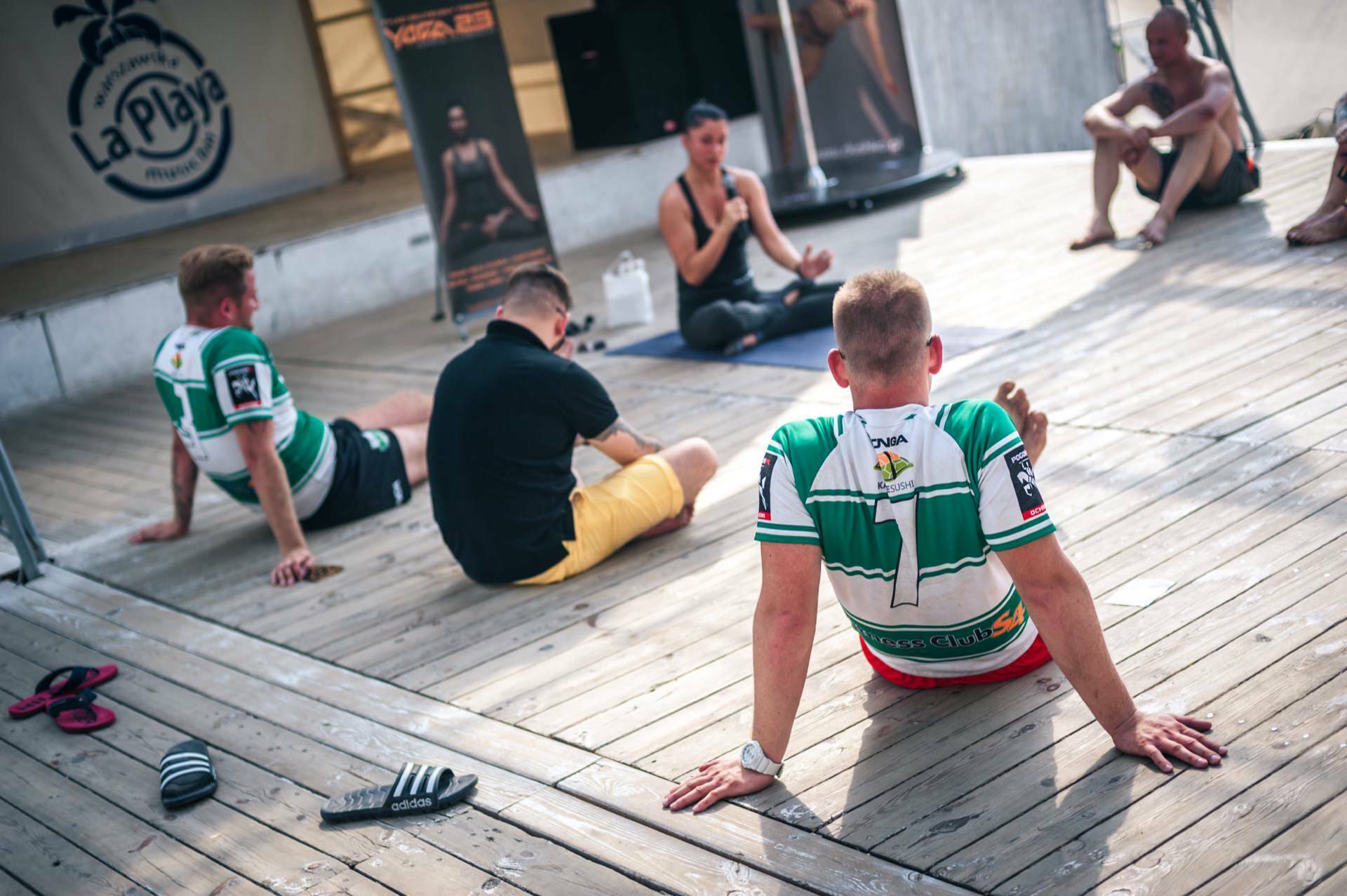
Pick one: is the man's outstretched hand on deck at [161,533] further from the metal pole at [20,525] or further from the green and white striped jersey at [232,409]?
the green and white striped jersey at [232,409]

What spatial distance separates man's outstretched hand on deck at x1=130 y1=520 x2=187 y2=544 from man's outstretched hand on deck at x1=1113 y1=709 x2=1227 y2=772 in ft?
12.2

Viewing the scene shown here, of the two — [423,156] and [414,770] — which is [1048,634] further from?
[423,156]

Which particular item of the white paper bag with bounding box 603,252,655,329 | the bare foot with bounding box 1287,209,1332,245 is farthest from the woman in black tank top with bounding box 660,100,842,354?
the bare foot with bounding box 1287,209,1332,245

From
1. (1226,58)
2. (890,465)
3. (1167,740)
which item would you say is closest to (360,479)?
(890,465)

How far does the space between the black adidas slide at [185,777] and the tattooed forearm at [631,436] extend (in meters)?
1.38

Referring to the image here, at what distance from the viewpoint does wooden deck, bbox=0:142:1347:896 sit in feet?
7.14

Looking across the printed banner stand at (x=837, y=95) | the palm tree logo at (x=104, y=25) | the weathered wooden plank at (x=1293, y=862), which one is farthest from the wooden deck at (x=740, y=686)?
the palm tree logo at (x=104, y=25)

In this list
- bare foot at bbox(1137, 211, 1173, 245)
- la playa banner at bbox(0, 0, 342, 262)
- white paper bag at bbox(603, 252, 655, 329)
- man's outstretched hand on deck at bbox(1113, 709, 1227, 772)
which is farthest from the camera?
la playa banner at bbox(0, 0, 342, 262)

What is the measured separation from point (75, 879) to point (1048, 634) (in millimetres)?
2033

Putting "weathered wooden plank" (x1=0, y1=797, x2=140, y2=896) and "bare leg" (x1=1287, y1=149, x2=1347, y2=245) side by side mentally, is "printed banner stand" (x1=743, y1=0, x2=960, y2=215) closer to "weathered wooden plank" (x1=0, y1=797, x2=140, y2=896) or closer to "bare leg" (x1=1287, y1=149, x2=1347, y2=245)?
"bare leg" (x1=1287, y1=149, x2=1347, y2=245)

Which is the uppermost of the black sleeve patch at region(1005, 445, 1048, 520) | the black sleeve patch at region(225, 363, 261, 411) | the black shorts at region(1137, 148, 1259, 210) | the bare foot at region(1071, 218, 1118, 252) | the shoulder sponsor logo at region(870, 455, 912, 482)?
the black sleeve patch at region(225, 363, 261, 411)

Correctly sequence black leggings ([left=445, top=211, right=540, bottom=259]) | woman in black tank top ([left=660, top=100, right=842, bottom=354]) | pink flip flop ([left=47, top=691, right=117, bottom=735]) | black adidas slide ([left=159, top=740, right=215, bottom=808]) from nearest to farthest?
black adidas slide ([left=159, top=740, right=215, bottom=808])
pink flip flop ([left=47, top=691, right=117, bottom=735])
woman in black tank top ([left=660, top=100, right=842, bottom=354])
black leggings ([left=445, top=211, right=540, bottom=259])

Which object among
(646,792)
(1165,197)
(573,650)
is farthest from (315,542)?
(1165,197)

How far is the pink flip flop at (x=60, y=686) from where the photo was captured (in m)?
3.45
